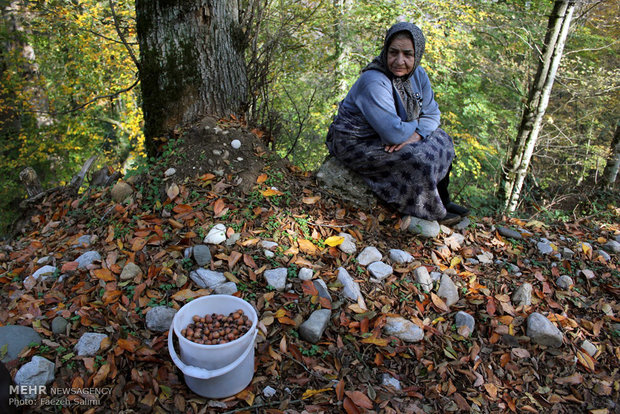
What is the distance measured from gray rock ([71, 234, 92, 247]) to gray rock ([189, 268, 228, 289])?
1.00 m

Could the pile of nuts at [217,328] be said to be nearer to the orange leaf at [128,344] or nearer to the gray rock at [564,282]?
the orange leaf at [128,344]

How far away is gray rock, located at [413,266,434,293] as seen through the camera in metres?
2.86

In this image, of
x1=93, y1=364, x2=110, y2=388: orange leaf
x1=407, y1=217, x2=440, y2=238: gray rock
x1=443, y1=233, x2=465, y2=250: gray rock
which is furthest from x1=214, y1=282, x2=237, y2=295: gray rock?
x1=443, y1=233, x2=465, y2=250: gray rock

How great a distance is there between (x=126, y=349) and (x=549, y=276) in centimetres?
343

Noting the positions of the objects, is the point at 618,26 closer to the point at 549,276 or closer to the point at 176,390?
the point at 549,276

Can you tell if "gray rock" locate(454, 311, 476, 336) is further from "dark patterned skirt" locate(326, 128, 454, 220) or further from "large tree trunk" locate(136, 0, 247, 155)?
"large tree trunk" locate(136, 0, 247, 155)

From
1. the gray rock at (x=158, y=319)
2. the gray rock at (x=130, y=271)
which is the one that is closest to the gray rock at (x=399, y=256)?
the gray rock at (x=158, y=319)

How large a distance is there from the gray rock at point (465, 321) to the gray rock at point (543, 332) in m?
0.44

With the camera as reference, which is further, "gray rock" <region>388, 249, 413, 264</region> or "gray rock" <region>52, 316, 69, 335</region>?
"gray rock" <region>388, 249, 413, 264</region>

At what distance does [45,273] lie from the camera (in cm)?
257

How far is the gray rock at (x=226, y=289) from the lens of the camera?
2.42 meters

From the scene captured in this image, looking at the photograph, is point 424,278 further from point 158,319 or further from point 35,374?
point 35,374

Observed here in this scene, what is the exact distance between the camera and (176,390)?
76.9 inches

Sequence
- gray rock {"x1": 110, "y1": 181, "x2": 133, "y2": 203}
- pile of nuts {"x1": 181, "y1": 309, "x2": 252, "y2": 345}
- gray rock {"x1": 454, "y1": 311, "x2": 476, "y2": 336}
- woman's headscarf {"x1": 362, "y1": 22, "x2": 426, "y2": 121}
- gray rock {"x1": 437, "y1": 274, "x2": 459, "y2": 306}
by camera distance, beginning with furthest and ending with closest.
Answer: gray rock {"x1": 110, "y1": 181, "x2": 133, "y2": 203} < woman's headscarf {"x1": 362, "y1": 22, "x2": 426, "y2": 121} < gray rock {"x1": 437, "y1": 274, "x2": 459, "y2": 306} < gray rock {"x1": 454, "y1": 311, "x2": 476, "y2": 336} < pile of nuts {"x1": 181, "y1": 309, "x2": 252, "y2": 345}
